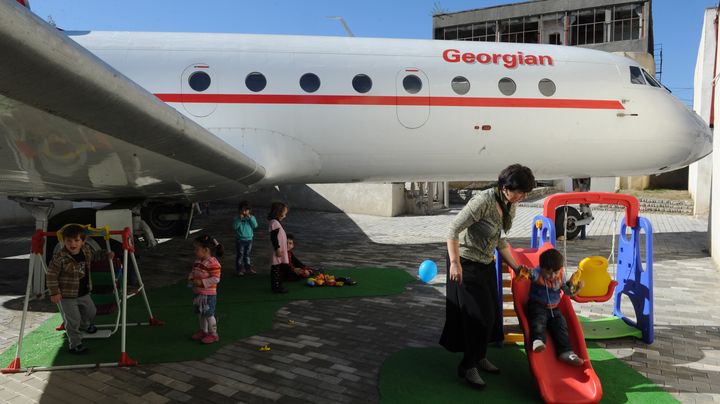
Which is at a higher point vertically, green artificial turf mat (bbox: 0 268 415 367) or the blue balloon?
the blue balloon

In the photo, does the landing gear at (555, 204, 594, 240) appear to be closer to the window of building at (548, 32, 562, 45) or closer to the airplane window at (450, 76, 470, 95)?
the airplane window at (450, 76, 470, 95)

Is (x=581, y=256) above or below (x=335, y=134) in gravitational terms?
below

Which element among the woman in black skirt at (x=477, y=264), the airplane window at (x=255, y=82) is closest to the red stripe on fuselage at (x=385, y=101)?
the airplane window at (x=255, y=82)

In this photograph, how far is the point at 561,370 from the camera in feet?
12.3

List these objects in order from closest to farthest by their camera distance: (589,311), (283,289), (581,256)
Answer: (589,311) → (283,289) → (581,256)

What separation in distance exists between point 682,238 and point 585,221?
384 centimetres

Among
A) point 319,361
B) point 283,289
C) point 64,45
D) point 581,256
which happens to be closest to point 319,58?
point 283,289

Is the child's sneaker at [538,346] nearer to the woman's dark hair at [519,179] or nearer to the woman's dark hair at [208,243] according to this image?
the woman's dark hair at [519,179]

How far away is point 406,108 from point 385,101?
1.29 feet

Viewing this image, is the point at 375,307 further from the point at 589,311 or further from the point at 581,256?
the point at 581,256

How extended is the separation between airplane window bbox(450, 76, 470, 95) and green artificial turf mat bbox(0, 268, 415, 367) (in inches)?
133

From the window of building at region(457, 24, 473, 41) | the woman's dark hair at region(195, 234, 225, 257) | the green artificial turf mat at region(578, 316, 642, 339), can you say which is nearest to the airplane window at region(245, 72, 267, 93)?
the woman's dark hair at region(195, 234, 225, 257)

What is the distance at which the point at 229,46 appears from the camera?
8.04m

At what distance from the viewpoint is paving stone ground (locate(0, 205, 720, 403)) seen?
371 centimetres
